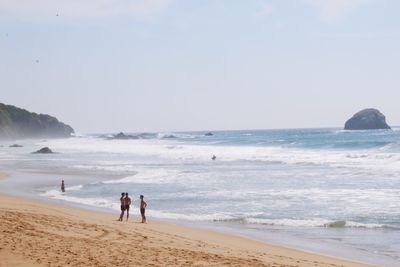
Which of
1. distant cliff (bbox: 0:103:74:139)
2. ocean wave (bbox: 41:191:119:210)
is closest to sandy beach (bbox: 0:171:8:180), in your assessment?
ocean wave (bbox: 41:191:119:210)

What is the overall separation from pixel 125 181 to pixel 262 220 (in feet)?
53.1

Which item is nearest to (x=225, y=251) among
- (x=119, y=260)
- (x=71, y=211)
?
(x=119, y=260)

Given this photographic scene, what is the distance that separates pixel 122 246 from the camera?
521 inches

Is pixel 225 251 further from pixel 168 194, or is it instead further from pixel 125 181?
pixel 125 181

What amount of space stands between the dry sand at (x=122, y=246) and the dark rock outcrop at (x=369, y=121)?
147 metres

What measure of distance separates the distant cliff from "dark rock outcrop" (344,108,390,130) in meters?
90.1

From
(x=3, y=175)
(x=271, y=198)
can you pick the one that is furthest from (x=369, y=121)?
(x=271, y=198)

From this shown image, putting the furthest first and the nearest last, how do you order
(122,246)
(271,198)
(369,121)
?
1. (369,121)
2. (271,198)
3. (122,246)

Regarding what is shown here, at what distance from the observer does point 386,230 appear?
725 inches

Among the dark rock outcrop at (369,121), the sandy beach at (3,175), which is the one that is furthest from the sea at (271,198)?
the dark rock outcrop at (369,121)

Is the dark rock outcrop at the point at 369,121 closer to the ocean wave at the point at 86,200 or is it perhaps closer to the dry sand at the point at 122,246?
the ocean wave at the point at 86,200

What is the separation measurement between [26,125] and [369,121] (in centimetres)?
9737

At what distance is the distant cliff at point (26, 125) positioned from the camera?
519ft

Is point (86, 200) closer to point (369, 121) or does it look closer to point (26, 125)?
point (369, 121)
